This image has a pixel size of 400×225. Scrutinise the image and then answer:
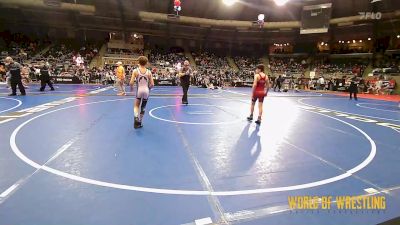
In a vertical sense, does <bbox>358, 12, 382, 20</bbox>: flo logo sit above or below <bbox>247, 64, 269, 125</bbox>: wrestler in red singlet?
above

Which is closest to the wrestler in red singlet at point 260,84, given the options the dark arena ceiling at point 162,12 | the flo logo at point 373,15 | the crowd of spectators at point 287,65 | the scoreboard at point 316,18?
the dark arena ceiling at point 162,12

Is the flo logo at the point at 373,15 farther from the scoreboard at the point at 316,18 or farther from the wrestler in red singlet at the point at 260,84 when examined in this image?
the wrestler in red singlet at the point at 260,84

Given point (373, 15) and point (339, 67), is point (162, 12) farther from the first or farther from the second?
point (339, 67)

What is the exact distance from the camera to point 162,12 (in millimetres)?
34781

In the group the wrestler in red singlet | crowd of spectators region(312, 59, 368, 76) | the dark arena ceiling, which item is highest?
the dark arena ceiling

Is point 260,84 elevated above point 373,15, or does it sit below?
below

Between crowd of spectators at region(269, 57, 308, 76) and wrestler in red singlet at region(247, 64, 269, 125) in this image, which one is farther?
crowd of spectators at region(269, 57, 308, 76)

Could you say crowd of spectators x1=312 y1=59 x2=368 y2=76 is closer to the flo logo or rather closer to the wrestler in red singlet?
the flo logo

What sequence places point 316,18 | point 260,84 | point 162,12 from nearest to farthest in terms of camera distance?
point 260,84 → point 316,18 → point 162,12

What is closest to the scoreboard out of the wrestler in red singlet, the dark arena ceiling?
the dark arena ceiling

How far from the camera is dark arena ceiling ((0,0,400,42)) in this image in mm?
30781

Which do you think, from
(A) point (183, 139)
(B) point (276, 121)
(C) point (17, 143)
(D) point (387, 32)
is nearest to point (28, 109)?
(C) point (17, 143)

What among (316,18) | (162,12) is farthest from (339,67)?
(162,12)

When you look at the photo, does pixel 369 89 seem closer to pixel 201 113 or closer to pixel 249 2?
pixel 249 2
